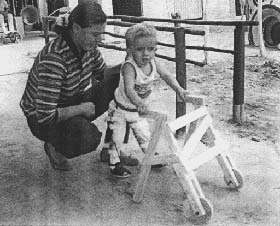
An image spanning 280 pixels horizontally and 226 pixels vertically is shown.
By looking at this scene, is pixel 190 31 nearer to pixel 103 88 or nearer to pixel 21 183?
pixel 103 88

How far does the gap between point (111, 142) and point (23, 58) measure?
6.80m

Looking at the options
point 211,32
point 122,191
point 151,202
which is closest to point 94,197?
point 122,191

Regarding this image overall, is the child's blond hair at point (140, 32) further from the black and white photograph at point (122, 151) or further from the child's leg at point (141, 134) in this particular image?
the child's leg at point (141, 134)

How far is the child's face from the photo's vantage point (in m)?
2.93

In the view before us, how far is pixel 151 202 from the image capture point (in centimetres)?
283

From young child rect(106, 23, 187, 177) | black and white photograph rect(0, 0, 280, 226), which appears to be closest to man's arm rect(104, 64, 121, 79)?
black and white photograph rect(0, 0, 280, 226)

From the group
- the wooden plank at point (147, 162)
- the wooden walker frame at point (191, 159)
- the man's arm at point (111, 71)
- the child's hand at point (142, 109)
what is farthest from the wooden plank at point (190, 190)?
the man's arm at point (111, 71)

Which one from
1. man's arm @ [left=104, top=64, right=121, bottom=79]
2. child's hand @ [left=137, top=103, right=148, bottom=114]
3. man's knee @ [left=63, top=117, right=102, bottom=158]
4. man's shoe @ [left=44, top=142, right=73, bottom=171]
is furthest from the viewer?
man's arm @ [left=104, top=64, right=121, bottom=79]

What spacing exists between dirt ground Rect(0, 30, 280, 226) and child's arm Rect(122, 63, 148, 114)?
54cm

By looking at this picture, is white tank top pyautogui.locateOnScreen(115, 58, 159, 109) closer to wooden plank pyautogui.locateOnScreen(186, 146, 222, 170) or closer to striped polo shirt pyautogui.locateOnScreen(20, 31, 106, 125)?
striped polo shirt pyautogui.locateOnScreen(20, 31, 106, 125)

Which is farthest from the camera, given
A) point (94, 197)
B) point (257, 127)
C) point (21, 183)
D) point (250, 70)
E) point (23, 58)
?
point (23, 58)

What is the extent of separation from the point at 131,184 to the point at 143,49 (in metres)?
0.85

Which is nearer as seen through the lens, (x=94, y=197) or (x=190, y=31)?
(x=94, y=197)

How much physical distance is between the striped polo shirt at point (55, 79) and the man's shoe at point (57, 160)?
0.35 m
